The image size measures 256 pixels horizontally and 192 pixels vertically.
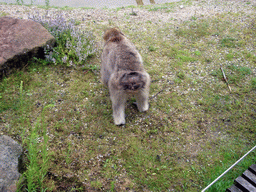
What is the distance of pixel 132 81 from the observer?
373 centimetres

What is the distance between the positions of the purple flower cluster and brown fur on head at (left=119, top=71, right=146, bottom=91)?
2324mm

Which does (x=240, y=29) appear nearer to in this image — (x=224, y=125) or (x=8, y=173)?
(x=224, y=125)

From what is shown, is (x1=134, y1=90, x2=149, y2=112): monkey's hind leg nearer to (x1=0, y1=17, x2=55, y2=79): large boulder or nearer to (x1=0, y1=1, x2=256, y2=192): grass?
(x1=0, y1=1, x2=256, y2=192): grass

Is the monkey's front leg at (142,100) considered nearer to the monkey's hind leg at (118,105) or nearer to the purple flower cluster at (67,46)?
the monkey's hind leg at (118,105)

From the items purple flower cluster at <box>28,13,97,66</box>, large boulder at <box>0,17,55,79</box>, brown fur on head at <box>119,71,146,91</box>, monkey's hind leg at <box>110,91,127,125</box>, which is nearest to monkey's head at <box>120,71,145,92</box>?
brown fur on head at <box>119,71,146,91</box>

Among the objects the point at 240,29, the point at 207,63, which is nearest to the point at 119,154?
the point at 207,63

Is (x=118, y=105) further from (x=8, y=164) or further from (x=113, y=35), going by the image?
(x=8, y=164)

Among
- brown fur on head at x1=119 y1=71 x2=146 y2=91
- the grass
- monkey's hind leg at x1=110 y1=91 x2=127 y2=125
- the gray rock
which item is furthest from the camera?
monkey's hind leg at x1=110 y1=91 x2=127 y2=125

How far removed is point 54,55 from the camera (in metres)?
5.72

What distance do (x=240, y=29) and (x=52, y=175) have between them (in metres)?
7.32

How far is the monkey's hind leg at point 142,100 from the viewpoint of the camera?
4180 millimetres

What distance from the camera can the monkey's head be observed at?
12.3 feet

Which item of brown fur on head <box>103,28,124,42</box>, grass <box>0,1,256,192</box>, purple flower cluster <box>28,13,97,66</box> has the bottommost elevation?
grass <box>0,1,256,192</box>

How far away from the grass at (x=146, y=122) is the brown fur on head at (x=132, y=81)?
3.50ft
